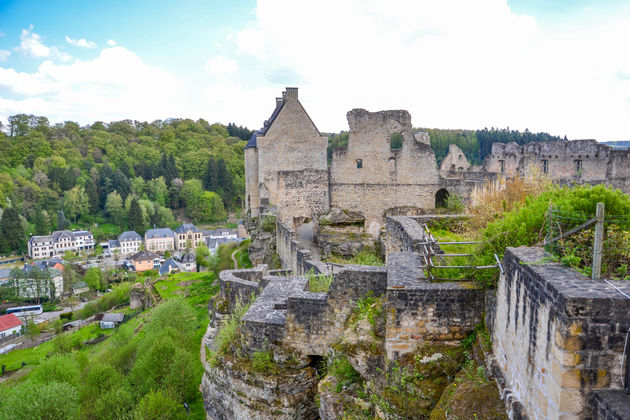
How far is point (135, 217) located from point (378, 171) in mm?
75656

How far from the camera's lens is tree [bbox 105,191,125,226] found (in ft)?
290

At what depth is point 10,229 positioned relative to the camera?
77250 mm

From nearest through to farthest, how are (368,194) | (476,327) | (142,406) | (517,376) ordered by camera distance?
(517,376), (476,327), (142,406), (368,194)

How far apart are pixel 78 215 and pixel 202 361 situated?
88.7 m

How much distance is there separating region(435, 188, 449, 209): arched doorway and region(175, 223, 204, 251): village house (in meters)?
69.1

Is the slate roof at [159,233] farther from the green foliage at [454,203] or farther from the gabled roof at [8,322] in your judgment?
the green foliage at [454,203]

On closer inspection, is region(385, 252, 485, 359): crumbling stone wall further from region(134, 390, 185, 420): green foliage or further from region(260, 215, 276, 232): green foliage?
region(260, 215, 276, 232): green foliage

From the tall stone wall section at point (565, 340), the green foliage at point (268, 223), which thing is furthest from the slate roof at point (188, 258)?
the tall stone wall section at point (565, 340)

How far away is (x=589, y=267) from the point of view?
422cm

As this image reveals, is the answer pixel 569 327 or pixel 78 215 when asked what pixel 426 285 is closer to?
pixel 569 327

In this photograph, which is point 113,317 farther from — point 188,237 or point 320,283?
point 320,283

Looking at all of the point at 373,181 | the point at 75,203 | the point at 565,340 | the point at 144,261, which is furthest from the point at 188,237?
the point at 565,340

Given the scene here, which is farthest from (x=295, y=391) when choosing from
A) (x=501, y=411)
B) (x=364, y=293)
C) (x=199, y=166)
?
(x=199, y=166)

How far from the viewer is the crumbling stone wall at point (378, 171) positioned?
66.5 feet
